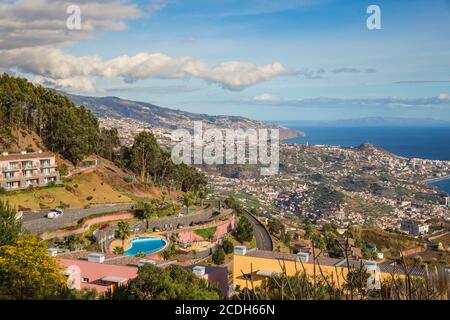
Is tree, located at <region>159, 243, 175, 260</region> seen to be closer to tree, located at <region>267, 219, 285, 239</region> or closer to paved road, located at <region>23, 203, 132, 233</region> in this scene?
paved road, located at <region>23, 203, 132, 233</region>

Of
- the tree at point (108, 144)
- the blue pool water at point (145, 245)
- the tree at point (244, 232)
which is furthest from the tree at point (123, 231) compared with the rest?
the tree at point (108, 144)

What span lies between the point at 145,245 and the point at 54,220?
15.4 feet

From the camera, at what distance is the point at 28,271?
41.0 ft

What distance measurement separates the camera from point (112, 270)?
54.4 ft

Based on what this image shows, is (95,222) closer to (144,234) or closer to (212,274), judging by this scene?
(144,234)

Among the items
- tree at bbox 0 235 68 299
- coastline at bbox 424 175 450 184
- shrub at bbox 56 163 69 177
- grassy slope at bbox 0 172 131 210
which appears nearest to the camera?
tree at bbox 0 235 68 299

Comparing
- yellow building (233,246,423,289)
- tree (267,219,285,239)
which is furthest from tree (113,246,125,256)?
tree (267,219,285,239)

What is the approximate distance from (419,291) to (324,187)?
3919 inches

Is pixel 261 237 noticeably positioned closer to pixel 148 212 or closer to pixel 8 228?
pixel 148 212

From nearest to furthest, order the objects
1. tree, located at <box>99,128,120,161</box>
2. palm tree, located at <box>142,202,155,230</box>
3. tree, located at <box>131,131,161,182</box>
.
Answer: palm tree, located at <box>142,202,155,230</box>
tree, located at <box>131,131,161,182</box>
tree, located at <box>99,128,120,161</box>

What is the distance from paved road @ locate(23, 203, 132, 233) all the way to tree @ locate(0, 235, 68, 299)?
10.8 meters

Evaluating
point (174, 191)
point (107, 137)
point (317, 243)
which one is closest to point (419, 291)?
point (317, 243)

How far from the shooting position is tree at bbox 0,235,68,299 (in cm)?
1198

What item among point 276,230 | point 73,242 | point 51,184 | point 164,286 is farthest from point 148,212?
point 164,286
